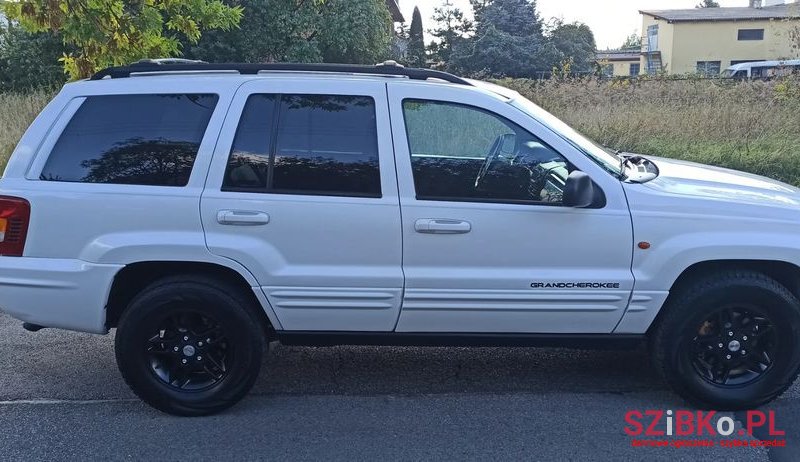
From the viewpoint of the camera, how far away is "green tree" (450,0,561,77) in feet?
103

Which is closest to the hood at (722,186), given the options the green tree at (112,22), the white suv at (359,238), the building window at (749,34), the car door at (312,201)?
the white suv at (359,238)

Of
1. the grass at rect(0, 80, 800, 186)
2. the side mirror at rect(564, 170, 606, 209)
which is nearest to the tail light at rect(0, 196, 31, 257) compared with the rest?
the side mirror at rect(564, 170, 606, 209)

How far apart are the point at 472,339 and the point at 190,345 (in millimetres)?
1569

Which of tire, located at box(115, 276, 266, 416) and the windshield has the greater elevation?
the windshield

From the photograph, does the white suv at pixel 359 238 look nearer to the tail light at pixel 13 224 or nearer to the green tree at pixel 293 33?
the tail light at pixel 13 224

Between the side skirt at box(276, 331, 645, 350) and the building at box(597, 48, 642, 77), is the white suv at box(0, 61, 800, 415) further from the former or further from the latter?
the building at box(597, 48, 642, 77)

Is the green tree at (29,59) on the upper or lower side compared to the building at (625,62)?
upper

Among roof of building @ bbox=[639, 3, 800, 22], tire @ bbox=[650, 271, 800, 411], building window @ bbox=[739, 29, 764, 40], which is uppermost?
roof of building @ bbox=[639, 3, 800, 22]

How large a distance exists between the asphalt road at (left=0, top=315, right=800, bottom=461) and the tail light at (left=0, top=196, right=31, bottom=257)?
957 mm

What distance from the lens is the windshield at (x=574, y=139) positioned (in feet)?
13.0

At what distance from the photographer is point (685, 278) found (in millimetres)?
3943

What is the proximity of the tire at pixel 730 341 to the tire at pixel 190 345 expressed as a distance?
2274 mm

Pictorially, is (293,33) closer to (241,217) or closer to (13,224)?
(13,224)

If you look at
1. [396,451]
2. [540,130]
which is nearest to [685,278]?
[540,130]
